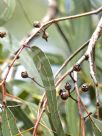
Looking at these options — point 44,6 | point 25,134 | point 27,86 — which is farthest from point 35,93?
point 44,6

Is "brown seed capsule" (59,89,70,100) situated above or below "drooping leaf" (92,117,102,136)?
above

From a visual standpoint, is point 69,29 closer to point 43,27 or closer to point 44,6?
point 43,27

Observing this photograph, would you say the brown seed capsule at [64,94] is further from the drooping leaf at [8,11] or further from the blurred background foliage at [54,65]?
the drooping leaf at [8,11]

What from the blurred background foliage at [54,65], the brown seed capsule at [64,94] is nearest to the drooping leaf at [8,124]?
the blurred background foliage at [54,65]

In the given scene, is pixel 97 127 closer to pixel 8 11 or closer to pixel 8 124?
pixel 8 124

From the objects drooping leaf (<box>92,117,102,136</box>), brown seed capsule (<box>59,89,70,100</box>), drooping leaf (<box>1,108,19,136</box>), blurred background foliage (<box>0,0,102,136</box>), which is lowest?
drooping leaf (<box>92,117,102,136</box>)

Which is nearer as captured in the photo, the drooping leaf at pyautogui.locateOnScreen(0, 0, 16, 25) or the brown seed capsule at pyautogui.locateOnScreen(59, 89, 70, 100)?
the brown seed capsule at pyautogui.locateOnScreen(59, 89, 70, 100)

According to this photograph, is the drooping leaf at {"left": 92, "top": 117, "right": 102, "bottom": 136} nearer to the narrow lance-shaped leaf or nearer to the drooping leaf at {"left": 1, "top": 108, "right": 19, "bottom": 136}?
the narrow lance-shaped leaf

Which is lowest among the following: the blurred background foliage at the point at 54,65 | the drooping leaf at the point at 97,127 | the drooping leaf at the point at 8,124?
the drooping leaf at the point at 97,127

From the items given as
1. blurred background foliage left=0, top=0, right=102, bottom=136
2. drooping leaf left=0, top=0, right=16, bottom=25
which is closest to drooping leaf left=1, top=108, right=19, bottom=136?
blurred background foliage left=0, top=0, right=102, bottom=136
